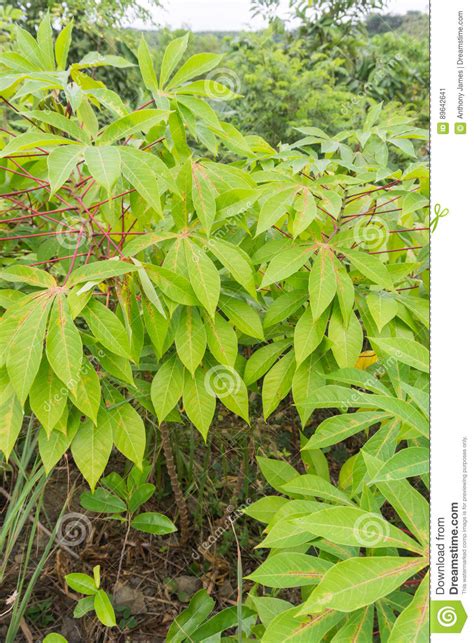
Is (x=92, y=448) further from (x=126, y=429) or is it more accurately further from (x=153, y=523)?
(x=153, y=523)

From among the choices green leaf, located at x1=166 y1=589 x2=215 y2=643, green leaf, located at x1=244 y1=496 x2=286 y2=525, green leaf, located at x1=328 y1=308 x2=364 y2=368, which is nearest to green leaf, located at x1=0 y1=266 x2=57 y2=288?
green leaf, located at x1=328 y1=308 x2=364 y2=368

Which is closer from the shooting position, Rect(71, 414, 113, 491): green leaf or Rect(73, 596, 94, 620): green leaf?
Rect(71, 414, 113, 491): green leaf

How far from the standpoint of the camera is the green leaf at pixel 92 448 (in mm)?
1021

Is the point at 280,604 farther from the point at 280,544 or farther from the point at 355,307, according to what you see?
the point at 355,307

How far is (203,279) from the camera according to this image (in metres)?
0.99

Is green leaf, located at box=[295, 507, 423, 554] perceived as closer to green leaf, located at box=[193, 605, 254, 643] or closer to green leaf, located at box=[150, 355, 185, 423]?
green leaf, located at box=[150, 355, 185, 423]

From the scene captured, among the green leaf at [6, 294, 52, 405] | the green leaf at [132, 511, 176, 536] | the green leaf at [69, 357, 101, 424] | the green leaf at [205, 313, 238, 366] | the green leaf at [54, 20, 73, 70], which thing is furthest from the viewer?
the green leaf at [132, 511, 176, 536]

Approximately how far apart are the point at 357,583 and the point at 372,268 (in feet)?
1.99

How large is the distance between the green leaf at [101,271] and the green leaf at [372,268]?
0.48 meters

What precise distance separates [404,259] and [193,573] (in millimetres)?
1130

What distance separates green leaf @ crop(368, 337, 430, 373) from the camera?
0.94 metres

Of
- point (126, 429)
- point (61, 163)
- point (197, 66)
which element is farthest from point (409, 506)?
point (197, 66)

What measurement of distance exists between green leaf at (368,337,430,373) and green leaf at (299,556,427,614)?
1.09 ft
